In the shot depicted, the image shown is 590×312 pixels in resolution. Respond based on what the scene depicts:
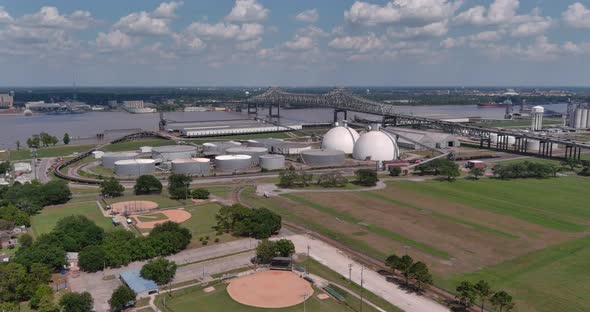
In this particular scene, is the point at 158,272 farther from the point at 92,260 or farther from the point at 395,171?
the point at 395,171

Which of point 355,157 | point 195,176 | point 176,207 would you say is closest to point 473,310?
point 176,207

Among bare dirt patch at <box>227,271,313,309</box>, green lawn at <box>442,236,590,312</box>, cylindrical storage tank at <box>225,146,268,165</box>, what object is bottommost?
bare dirt patch at <box>227,271,313,309</box>

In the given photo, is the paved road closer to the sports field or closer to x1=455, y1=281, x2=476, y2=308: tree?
x1=455, y1=281, x2=476, y2=308: tree

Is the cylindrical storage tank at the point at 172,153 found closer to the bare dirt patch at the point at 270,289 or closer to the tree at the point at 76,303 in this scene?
the bare dirt patch at the point at 270,289

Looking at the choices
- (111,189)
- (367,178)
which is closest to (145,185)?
(111,189)

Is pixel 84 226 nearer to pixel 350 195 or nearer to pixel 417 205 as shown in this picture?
pixel 350 195

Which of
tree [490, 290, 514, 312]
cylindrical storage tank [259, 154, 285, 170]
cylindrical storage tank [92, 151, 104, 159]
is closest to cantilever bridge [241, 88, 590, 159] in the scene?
cylindrical storage tank [259, 154, 285, 170]
